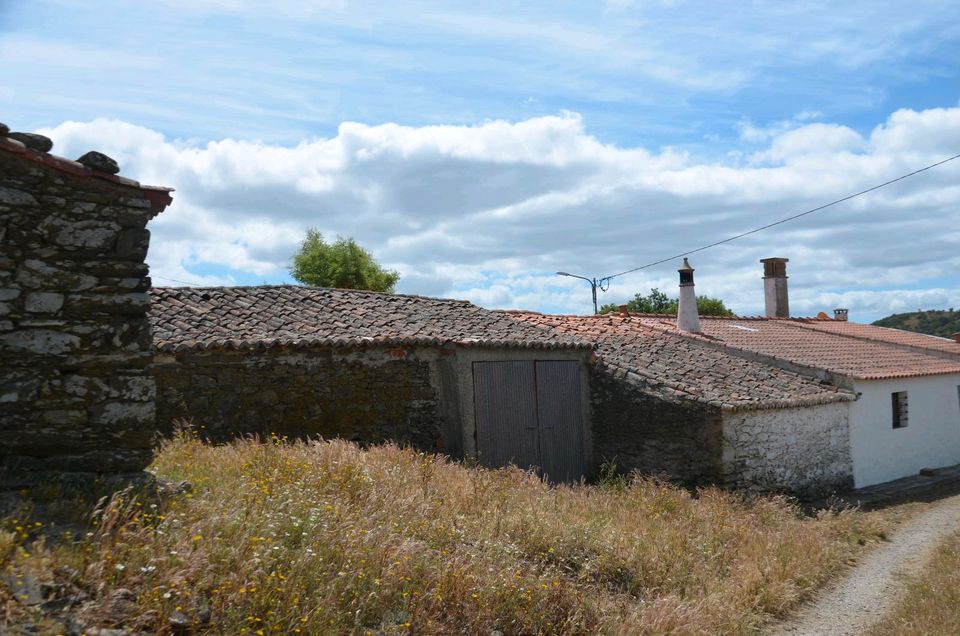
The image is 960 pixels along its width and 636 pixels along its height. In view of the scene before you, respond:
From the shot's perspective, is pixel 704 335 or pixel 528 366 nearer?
pixel 528 366

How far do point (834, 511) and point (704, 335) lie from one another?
659 cm

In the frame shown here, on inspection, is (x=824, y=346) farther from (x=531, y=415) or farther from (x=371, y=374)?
(x=371, y=374)

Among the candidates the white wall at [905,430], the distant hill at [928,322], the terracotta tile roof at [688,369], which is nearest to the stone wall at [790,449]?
the terracotta tile roof at [688,369]

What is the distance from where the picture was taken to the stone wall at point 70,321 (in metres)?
6.32

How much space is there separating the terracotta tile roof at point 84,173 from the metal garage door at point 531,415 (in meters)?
7.41

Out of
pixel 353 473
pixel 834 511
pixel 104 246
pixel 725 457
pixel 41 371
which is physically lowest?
pixel 834 511

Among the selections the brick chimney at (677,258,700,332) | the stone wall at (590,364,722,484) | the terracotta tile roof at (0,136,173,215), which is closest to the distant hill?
the brick chimney at (677,258,700,332)

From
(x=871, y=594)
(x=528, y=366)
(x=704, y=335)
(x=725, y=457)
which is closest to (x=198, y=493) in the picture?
(x=871, y=594)

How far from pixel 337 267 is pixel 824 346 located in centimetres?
2179

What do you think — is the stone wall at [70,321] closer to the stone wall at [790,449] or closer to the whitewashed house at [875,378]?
the stone wall at [790,449]

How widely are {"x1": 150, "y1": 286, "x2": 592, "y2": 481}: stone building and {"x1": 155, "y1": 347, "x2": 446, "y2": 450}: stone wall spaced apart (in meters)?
0.02

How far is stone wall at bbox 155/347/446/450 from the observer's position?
447 inches

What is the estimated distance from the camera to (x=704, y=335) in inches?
778

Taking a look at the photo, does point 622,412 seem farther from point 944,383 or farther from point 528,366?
point 944,383
